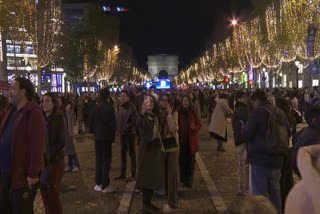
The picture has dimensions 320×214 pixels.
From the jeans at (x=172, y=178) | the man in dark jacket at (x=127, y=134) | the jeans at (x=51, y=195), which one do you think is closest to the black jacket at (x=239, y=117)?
the jeans at (x=172, y=178)

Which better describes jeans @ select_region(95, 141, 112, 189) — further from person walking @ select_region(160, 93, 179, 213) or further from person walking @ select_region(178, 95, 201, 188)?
person walking @ select_region(160, 93, 179, 213)

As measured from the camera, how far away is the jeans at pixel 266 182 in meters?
6.24

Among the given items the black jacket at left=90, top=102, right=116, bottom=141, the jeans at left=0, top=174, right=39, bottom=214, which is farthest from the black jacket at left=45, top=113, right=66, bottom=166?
the black jacket at left=90, top=102, right=116, bottom=141

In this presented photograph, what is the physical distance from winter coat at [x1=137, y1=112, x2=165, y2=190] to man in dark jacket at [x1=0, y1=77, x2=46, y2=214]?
8.52 feet

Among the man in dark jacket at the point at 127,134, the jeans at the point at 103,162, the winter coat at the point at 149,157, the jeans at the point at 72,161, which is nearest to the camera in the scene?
the winter coat at the point at 149,157

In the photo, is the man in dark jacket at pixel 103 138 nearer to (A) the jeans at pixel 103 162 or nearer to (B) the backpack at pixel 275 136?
(A) the jeans at pixel 103 162

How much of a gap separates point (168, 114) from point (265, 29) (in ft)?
143

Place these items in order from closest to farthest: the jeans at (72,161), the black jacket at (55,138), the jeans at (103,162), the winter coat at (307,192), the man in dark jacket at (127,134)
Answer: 1. the winter coat at (307,192)
2. the black jacket at (55,138)
3. the jeans at (103,162)
4. the man in dark jacket at (127,134)
5. the jeans at (72,161)

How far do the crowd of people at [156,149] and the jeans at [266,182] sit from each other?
13 millimetres

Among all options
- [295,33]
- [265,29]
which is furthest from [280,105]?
[265,29]

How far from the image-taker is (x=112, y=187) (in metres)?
9.52

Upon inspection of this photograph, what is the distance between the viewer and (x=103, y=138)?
9.30 m

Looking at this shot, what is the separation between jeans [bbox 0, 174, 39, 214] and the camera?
4.69 meters

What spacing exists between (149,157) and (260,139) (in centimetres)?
186
